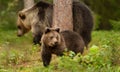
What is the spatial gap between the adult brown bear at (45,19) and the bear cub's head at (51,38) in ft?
9.43

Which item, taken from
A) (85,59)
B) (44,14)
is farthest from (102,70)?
(44,14)

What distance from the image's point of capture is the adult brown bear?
40.9ft

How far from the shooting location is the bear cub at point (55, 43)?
31.3 ft

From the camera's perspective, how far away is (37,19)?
13.6 metres

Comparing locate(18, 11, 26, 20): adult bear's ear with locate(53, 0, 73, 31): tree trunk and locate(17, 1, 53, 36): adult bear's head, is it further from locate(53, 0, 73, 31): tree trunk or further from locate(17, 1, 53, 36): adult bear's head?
locate(53, 0, 73, 31): tree trunk

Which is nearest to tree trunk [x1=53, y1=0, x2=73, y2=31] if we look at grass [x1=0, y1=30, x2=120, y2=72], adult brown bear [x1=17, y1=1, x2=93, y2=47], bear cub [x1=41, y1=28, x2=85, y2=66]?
adult brown bear [x1=17, y1=1, x2=93, y2=47]

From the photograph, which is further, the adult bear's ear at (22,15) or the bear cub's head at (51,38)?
the adult bear's ear at (22,15)

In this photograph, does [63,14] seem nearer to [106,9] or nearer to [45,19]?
[45,19]

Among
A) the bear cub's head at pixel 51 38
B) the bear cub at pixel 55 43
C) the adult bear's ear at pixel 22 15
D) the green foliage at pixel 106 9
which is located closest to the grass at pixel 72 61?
the bear cub at pixel 55 43

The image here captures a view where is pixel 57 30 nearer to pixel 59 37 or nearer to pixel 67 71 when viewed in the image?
pixel 59 37

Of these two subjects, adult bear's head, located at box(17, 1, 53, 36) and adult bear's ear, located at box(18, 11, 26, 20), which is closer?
adult bear's head, located at box(17, 1, 53, 36)

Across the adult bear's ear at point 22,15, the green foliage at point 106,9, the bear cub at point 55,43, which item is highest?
the bear cub at point 55,43

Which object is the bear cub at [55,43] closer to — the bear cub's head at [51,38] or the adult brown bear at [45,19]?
the bear cub's head at [51,38]

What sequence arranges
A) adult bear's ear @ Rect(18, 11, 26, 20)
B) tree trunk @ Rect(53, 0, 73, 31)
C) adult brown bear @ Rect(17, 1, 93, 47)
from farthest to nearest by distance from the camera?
1. adult bear's ear @ Rect(18, 11, 26, 20)
2. adult brown bear @ Rect(17, 1, 93, 47)
3. tree trunk @ Rect(53, 0, 73, 31)
